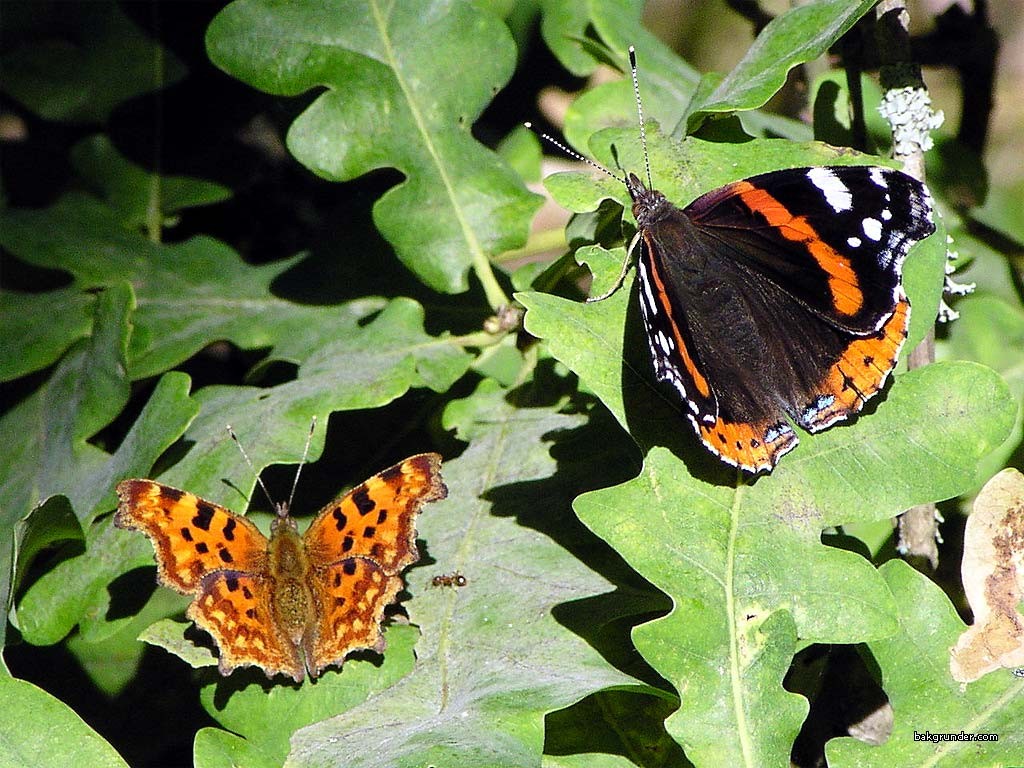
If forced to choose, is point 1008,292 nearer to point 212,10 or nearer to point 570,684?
point 570,684

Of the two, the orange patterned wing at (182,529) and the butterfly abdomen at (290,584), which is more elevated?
the orange patterned wing at (182,529)

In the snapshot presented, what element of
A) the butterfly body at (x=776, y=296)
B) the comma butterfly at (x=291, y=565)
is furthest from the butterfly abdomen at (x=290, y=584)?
the butterfly body at (x=776, y=296)

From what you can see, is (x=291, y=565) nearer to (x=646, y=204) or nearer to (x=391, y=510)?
(x=391, y=510)

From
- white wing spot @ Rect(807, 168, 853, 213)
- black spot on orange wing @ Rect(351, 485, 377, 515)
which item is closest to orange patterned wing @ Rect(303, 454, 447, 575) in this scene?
black spot on orange wing @ Rect(351, 485, 377, 515)

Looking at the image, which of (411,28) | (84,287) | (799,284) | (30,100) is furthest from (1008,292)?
(30,100)

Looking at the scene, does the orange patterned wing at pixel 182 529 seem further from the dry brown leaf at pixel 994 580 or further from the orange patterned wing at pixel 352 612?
the dry brown leaf at pixel 994 580

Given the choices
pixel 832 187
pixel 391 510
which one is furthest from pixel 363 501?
pixel 832 187

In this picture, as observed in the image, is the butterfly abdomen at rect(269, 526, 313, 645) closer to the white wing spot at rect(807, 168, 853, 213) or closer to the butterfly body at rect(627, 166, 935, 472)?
the butterfly body at rect(627, 166, 935, 472)

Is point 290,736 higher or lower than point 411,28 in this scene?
lower
